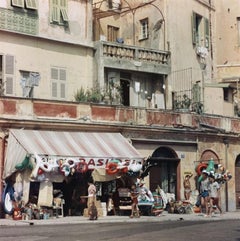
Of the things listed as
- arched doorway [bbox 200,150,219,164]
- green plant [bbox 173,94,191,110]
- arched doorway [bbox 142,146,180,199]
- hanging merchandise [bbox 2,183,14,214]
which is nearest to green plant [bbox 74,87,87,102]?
arched doorway [bbox 142,146,180,199]

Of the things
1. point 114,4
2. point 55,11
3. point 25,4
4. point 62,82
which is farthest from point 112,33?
point 25,4

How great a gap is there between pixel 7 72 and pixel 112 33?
9.36m

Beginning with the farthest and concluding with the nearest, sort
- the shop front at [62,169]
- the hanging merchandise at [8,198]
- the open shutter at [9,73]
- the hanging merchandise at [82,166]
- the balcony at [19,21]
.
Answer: the open shutter at [9,73]
the balcony at [19,21]
the hanging merchandise at [82,166]
the hanging merchandise at [8,198]
the shop front at [62,169]

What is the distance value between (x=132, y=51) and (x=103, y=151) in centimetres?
724

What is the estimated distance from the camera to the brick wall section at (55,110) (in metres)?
25.7

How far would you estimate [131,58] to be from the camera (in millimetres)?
30906

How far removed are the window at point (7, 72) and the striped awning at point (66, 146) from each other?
301 cm

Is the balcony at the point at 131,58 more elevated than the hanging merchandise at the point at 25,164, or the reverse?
the balcony at the point at 131,58

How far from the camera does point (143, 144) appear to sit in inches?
1138

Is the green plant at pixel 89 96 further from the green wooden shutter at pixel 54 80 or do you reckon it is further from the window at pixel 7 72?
the window at pixel 7 72

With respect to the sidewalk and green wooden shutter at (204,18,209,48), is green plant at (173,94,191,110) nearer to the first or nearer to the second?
green wooden shutter at (204,18,209,48)

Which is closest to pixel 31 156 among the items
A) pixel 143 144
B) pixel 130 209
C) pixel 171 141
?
pixel 130 209

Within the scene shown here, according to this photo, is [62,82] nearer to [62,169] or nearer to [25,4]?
[25,4]

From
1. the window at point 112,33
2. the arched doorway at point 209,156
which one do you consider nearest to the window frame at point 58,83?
the window at point 112,33
